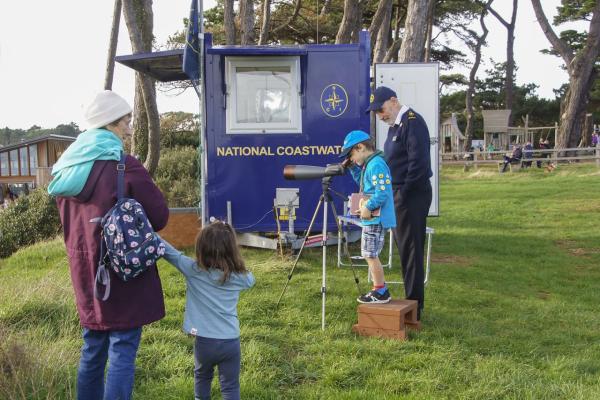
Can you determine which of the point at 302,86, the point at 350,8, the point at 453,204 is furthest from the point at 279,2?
the point at 302,86

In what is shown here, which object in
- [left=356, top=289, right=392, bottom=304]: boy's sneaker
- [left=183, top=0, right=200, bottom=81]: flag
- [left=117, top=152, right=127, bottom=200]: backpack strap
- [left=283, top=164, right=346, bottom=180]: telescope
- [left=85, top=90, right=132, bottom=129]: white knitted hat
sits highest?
[left=183, top=0, right=200, bottom=81]: flag

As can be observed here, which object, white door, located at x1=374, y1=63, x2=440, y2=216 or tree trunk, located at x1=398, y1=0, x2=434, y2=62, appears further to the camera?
tree trunk, located at x1=398, y1=0, x2=434, y2=62

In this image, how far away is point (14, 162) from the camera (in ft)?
115

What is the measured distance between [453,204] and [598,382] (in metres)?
11.1

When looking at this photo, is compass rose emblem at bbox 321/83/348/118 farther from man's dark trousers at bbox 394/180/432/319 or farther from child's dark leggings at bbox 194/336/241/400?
child's dark leggings at bbox 194/336/241/400

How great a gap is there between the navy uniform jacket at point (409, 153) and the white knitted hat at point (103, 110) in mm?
2685

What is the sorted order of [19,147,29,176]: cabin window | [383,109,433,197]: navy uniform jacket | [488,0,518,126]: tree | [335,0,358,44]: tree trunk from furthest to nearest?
[488,0,518,126]: tree, [19,147,29,176]: cabin window, [335,0,358,44]: tree trunk, [383,109,433,197]: navy uniform jacket

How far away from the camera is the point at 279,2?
66.7 ft

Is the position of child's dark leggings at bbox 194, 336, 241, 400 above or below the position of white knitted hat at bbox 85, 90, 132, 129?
below

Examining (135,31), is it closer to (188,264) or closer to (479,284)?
(479,284)

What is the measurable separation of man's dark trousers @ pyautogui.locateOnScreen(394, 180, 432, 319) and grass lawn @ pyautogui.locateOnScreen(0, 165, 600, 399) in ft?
1.17

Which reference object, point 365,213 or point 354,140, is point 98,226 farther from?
point 354,140

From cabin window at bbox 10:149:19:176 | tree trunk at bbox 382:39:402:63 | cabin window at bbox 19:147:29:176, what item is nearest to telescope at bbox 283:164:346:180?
tree trunk at bbox 382:39:402:63

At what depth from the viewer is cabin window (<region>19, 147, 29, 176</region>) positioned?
34.0 m
